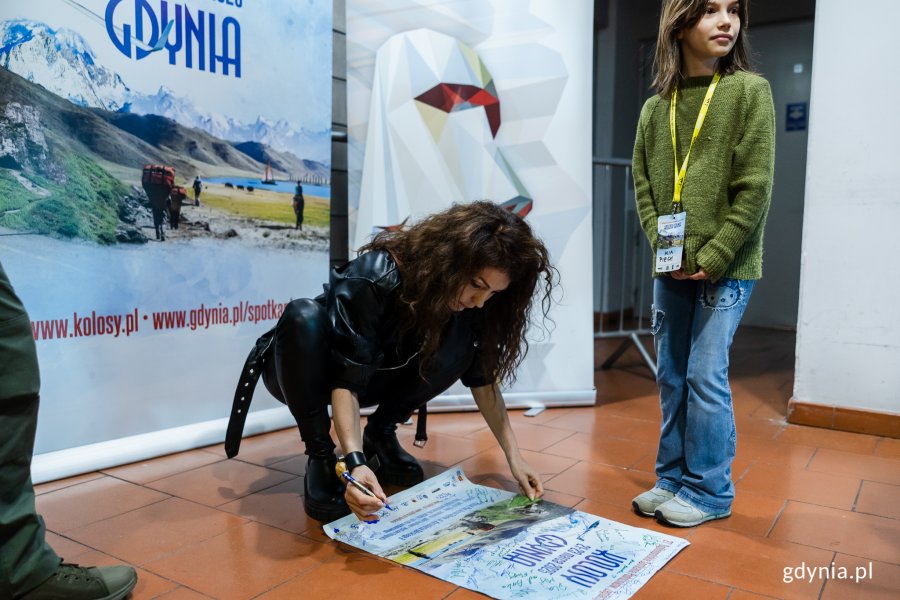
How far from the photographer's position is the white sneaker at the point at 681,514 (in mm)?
1628

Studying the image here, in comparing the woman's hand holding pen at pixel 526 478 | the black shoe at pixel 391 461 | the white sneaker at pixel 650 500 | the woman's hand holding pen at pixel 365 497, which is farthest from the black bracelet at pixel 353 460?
the white sneaker at pixel 650 500

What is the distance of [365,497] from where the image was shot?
1272mm

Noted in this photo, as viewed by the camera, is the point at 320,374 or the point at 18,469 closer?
the point at 18,469

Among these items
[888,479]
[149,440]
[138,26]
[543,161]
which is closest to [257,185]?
[138,26]

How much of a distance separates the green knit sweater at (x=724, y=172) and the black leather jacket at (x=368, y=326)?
0.57 metres

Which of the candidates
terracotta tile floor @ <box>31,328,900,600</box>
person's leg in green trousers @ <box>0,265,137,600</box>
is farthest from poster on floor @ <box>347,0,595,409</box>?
person's leg in green trousers @ <box>0,265,137,600</box>

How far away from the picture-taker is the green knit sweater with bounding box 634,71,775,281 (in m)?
1.53

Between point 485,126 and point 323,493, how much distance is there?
5.00 feet

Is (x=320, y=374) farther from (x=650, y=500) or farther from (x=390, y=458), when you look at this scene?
(x=650, y=500)

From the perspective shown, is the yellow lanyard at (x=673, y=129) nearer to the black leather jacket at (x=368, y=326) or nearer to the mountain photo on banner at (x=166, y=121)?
the black leather jacket at (x=368, y=326)

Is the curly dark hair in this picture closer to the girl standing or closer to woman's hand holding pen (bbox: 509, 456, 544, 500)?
woman's hand holding pen (bbox: 509, 456, 544, 500)

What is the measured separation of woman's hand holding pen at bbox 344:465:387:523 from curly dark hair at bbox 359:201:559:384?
37 cm

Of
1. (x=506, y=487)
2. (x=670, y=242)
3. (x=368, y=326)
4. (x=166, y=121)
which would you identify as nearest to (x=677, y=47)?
(x=670, y=242)

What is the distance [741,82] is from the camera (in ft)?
5.15
